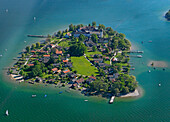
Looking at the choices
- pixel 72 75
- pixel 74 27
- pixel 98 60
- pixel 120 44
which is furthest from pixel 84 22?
pixel 72 75

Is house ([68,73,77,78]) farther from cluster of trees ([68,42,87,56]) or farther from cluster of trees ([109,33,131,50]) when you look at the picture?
cluster of trees ([109,33,131,50])

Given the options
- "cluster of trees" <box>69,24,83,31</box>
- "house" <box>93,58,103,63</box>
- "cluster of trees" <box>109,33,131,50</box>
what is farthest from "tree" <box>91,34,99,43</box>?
"house" <box>93,58,103,63</box>

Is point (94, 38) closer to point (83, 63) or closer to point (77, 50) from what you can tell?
point (77, 50)

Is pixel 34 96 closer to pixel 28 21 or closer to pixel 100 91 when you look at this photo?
pixel 100 91

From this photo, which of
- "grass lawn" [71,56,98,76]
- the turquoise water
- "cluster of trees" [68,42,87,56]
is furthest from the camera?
"cluster of trees" [68,42,87,56]

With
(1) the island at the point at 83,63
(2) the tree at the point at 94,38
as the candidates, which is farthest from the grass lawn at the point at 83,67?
(2) the tree at the point at 94,38

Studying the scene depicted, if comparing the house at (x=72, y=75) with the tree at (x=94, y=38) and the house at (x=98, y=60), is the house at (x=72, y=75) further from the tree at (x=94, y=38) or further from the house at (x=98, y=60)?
the tree at (x=94, y=38)
